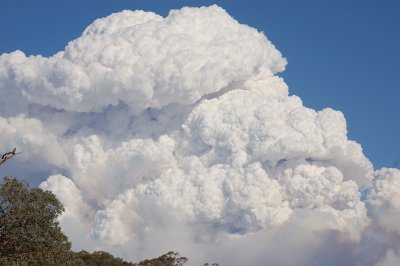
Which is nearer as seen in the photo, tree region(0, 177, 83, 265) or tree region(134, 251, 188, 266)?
tree region(0, 177, 83, 265)

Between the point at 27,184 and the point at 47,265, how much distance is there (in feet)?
20.0

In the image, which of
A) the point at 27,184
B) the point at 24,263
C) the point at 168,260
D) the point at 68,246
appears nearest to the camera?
the point at 24,263

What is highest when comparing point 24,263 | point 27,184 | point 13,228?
point 27,184

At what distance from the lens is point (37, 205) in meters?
44.3

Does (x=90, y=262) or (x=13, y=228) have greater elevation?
(x=90, y=262)

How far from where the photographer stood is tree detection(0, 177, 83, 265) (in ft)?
136

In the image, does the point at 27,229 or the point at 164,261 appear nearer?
the point at 27,229

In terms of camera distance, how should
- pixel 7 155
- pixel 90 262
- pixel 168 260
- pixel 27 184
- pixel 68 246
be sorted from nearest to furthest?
pixel 7 155 → pixel 27 184 → pixel 68 246 → pixel 90 262 → pixel 168 260

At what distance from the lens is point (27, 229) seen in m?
42.6

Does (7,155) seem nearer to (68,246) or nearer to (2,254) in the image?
(2,254)

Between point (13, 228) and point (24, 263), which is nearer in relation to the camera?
point (24, 263)

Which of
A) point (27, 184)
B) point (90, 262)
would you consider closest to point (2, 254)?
point (27, 184)

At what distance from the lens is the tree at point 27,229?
41.4 metres

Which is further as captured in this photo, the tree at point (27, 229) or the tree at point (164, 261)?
the tree at point (164, 261)
